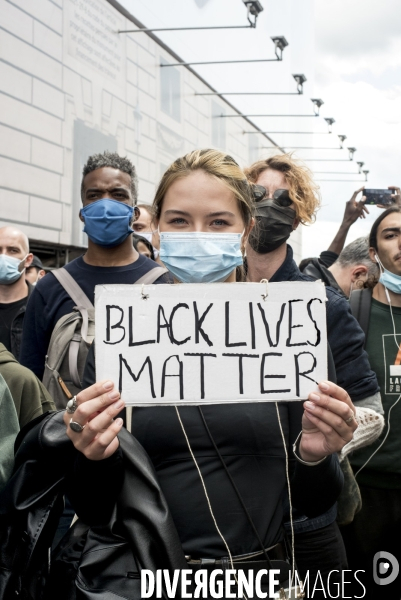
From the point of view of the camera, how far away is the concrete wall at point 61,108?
8391mm

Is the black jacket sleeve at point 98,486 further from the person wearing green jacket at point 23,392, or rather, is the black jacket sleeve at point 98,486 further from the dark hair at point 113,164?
the dark hair at point 113,164

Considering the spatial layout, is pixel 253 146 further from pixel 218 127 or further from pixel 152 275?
pixel 152 275

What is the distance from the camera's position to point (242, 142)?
18969mm

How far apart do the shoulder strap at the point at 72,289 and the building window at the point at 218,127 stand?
44.3 feet

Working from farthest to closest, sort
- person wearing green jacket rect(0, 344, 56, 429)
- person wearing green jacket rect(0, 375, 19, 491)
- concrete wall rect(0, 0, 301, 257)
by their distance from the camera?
concrete wall rect(0, 0, 301, 257), person wearing green jacket rect(0, 344, 56, 429), person wearing green jacket rect(0, 375, 19, 491)

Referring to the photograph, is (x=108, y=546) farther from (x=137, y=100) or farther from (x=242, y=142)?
(x=242, y=142)

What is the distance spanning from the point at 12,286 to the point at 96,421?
4068 mm

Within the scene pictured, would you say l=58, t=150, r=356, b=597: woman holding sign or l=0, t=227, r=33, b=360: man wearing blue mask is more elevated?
l=0, t=227, r=33, b=360: man wearing blue mask

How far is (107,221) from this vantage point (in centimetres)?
343

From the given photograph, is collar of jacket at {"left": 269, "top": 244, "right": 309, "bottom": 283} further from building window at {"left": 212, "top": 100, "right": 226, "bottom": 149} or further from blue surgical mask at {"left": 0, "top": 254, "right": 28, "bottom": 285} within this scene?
building window at {"left": 212, "top": 100, "right": 226, "bottom": 149}

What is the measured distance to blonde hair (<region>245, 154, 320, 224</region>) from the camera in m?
3.22

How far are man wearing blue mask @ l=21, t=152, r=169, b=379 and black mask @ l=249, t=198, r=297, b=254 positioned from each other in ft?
1.45

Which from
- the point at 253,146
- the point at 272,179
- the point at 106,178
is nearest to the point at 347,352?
the point at 272,179

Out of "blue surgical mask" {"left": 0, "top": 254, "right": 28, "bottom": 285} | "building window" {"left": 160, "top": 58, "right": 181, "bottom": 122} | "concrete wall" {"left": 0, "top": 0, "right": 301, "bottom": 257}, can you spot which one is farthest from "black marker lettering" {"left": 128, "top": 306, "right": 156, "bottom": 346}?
"building window" {"left": 160, "top": 58, "right": 181, "bottom": 122}
